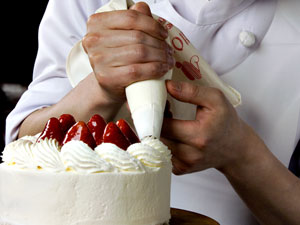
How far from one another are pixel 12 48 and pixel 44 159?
362cm

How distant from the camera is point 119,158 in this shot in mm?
910

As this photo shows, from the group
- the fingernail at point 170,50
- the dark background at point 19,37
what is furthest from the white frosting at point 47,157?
the dark background at point 19,37

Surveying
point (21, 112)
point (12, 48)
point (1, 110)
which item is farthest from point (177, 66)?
point (12, 48)

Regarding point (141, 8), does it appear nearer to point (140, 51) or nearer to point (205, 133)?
point (140, 51)

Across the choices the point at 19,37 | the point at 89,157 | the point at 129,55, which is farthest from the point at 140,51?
the point at 19,37

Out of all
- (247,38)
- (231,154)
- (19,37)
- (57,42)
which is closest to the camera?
(231,154)

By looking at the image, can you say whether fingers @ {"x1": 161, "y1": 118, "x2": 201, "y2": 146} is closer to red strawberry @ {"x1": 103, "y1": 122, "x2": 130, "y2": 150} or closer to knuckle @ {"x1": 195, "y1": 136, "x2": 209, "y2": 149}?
knuckle @ {"x1": 195, "y1": 136, "x2": 209, "y2": 149}

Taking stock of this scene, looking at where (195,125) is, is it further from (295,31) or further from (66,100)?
(295,31)

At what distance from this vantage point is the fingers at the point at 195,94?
38.2 inches

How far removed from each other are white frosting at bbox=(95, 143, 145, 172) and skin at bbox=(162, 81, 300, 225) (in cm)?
14

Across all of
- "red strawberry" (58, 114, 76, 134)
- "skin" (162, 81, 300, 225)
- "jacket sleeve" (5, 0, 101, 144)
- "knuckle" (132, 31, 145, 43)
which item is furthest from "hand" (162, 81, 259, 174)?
"jacket sleeve" (5, 0, 101, 144)

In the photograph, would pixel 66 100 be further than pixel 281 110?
No

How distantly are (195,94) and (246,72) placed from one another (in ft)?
1.42

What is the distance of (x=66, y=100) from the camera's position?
3.98 feet
